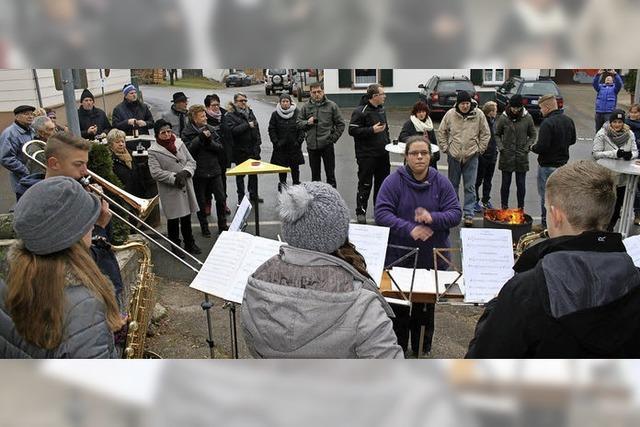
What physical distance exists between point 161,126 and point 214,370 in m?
6.22

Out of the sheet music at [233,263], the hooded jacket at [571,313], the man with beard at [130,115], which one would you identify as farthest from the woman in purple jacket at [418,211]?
the man with beard at [130,115]

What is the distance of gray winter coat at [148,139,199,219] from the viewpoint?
644cm

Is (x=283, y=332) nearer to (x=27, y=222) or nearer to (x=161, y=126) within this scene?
(x=27, y=222)

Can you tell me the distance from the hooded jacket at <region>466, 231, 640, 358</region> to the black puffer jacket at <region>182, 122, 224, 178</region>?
5967 millimetres

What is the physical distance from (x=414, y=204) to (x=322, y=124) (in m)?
4.51

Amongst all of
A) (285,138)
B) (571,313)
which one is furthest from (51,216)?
(285,138)

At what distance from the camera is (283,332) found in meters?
1.70

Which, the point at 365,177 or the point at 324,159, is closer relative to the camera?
the point at 365,177

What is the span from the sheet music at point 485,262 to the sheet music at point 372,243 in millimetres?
510

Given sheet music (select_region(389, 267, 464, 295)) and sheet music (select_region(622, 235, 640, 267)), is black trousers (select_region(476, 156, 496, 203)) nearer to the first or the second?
sheet music (select_region(389, 267, 464, 295))

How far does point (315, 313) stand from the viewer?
170 cm

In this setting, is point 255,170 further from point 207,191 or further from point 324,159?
point 324,159

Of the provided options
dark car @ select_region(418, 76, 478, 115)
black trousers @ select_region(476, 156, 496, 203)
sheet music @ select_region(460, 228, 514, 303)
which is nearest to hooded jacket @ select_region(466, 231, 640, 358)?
sheet music @ select_region(460, 228, 514, 303)

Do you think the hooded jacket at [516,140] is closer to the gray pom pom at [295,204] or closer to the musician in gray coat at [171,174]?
the musician in gray coat at [171,174]
